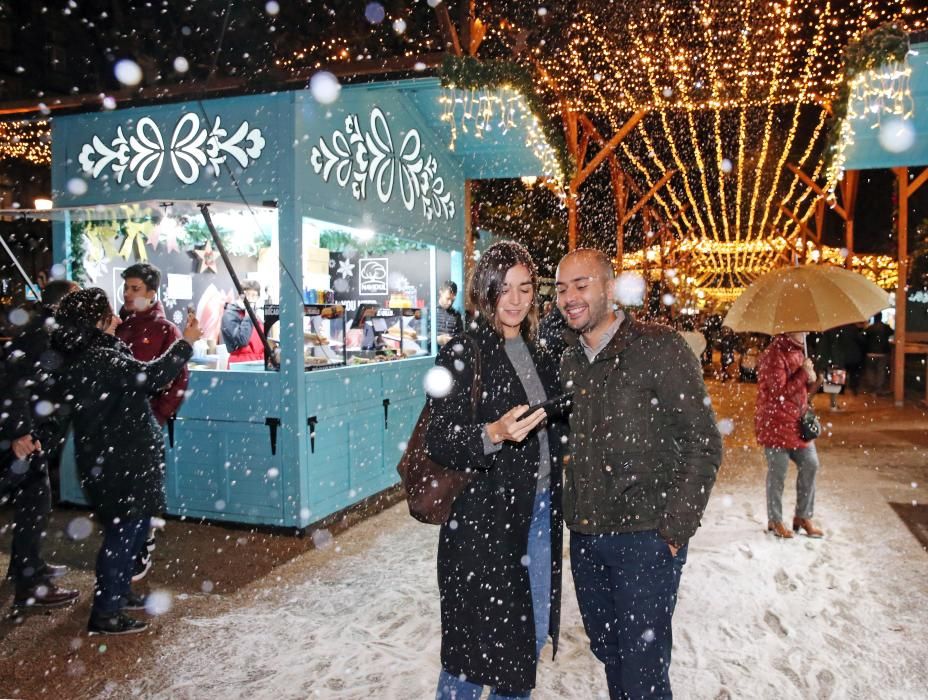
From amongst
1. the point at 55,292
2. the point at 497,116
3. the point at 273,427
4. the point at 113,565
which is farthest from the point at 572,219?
the point at 113,565

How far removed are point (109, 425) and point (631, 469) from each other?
3052mm

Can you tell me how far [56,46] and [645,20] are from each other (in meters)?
25.4

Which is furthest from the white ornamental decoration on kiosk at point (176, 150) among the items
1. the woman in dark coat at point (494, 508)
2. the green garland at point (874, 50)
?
the green garland at point (874, 50)

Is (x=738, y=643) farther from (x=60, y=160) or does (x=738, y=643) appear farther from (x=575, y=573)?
Answer: (x=60, y=160)

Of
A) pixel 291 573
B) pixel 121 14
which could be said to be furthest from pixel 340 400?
pixel 121 14

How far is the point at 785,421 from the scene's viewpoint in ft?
19.0

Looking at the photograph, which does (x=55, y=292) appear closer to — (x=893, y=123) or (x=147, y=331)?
(x=147, y=331)

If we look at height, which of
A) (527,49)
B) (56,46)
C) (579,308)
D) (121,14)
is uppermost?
(56,46)

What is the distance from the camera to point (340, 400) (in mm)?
6457

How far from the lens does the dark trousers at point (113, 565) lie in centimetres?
411

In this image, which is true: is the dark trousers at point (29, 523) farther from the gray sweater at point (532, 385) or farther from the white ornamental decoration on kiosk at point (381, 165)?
the gray sweater at point (532, 385)

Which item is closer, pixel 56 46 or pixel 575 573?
pixel 575 573

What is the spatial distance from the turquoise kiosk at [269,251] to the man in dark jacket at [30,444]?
164cm

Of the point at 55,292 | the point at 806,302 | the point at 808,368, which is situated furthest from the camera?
the point at 808,368
